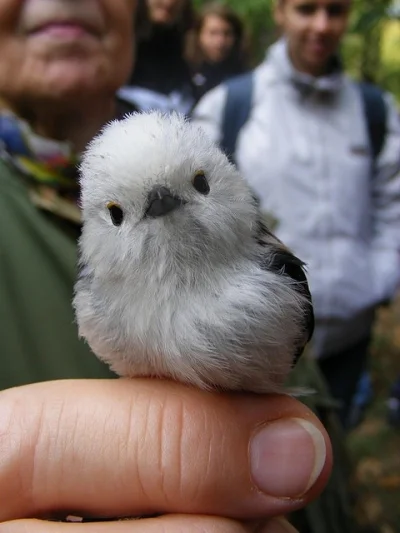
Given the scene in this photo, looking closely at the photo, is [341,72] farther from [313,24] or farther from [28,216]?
[28,216]

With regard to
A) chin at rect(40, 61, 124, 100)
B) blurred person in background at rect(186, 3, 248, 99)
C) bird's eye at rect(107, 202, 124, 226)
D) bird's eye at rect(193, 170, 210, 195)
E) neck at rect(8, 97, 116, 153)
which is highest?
chin at rect(40, 61, 124, 100)

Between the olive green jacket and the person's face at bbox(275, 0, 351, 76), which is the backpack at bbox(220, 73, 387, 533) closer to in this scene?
the olive green jacket

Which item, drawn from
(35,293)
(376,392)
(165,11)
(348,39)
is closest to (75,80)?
(35,293)

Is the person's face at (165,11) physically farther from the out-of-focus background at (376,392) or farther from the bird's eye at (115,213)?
the bird's eye at (115,213)

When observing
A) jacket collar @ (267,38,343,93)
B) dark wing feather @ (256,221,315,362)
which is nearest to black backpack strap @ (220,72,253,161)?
jacket collar @ (267,38,343,93)

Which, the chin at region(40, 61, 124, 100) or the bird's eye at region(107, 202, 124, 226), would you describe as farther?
the chin at region(40, 61, 124, 100)

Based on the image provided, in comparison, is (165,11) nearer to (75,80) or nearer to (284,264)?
(75,80)

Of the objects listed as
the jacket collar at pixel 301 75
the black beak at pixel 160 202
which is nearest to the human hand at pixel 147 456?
the black beak at pixel 160 202
